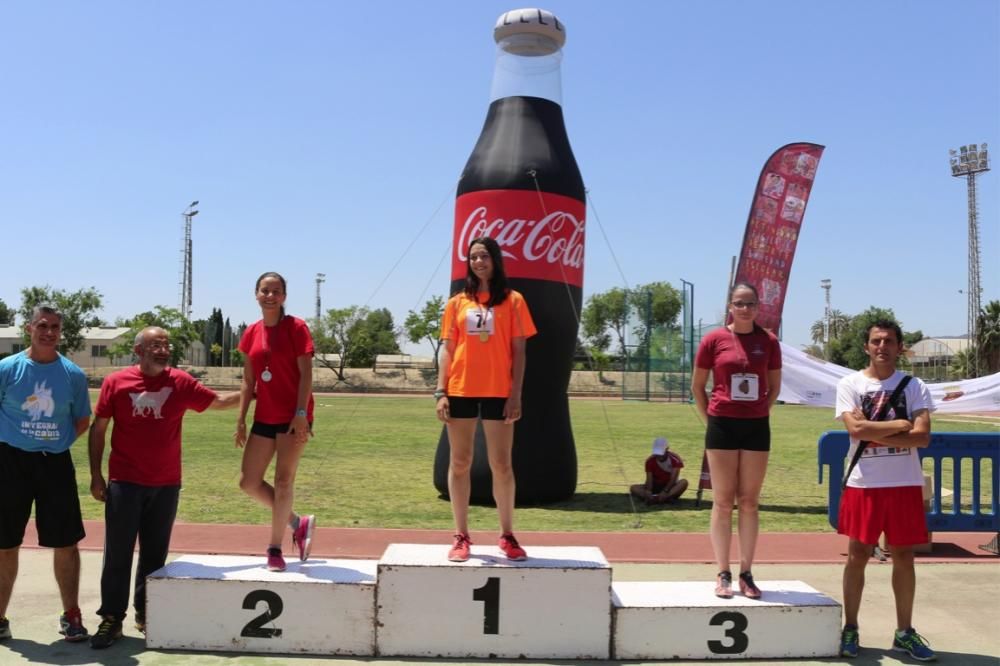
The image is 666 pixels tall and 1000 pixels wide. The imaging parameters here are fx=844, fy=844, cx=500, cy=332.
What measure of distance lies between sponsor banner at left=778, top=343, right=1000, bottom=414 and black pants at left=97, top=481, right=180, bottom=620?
24.1ft

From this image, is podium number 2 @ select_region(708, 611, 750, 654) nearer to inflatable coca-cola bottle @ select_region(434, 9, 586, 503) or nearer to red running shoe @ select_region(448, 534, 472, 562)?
red running shoe @ select_region(448, 534, 472, 562)

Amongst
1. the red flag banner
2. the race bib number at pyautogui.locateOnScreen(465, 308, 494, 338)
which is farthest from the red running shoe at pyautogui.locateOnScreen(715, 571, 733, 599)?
the red flag banner

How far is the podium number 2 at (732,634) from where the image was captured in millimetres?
4781

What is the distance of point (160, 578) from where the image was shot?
4.84 metres


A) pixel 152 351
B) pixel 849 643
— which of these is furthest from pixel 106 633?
pixel 849 643

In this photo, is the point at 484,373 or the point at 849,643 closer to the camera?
the point at 849,643

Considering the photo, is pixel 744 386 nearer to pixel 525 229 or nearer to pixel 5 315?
pixel 525 229

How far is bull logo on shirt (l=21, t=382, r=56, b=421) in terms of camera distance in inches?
190

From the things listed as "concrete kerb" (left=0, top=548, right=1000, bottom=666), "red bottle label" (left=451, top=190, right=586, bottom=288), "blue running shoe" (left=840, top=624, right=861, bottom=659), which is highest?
"red bottle label" (left=451, top=190, right=586, bottom=288)

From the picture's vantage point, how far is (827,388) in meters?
10.2

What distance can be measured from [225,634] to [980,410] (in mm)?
9554

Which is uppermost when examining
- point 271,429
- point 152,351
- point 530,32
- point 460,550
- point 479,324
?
point 530,32

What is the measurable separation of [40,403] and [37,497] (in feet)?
1.84

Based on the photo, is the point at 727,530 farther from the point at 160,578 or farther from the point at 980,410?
the point at 980,410
